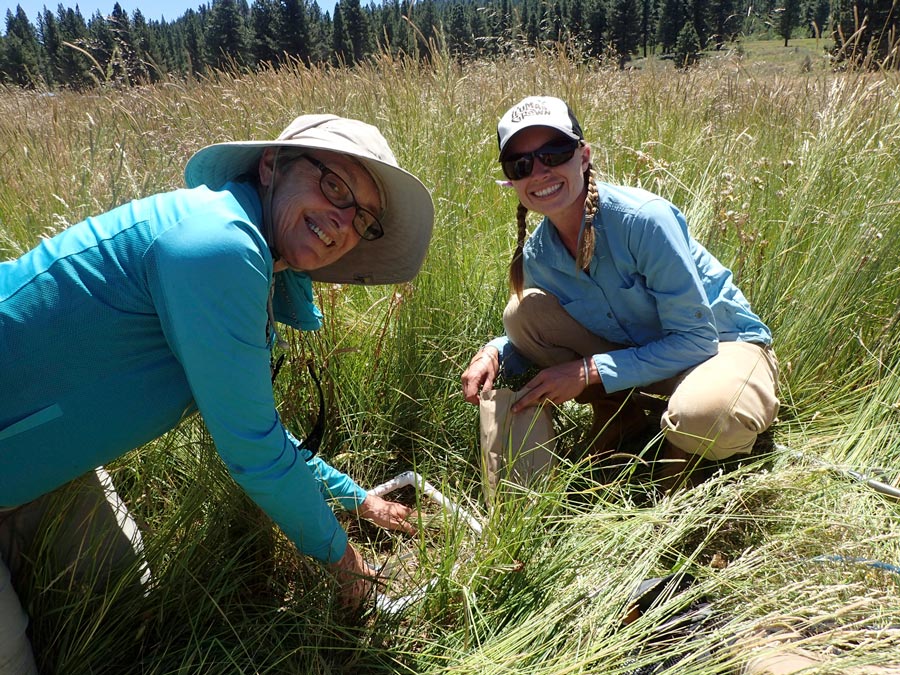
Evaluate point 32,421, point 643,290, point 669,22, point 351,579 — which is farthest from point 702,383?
point 669,22

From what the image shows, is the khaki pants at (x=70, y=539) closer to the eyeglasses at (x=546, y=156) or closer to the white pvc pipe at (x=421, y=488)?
the white pvc pipe at (x=421, y=488)

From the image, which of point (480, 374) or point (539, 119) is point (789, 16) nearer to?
point (539, 119)

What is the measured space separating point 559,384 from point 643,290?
45 centimetres

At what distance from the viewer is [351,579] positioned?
1577 millimetres

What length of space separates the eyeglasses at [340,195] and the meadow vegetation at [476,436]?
738mm

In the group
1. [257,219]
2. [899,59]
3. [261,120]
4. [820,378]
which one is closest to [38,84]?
[261,120]

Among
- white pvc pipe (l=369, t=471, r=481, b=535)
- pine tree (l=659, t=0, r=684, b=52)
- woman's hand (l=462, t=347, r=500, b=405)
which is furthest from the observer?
pine tree (l=659, t=0, r=684, b=52)

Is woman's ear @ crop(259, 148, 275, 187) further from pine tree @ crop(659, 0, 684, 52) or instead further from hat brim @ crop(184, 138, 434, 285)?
pine tree @ crop(659, 0, 684, 52)

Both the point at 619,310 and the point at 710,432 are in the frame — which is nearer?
the point at 710,432

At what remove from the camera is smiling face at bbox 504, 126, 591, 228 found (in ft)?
6.59

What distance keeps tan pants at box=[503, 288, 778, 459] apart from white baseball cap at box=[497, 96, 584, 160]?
62cm

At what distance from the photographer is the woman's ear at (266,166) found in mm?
1439

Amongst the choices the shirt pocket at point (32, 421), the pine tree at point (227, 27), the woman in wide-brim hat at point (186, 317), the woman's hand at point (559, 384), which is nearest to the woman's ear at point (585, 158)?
the woman's hand at point (559, 384)

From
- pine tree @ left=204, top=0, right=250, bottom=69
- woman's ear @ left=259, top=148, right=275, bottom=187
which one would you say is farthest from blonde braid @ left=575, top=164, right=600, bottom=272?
pine tree @ left=204, top=0, right=250, bottom=69
